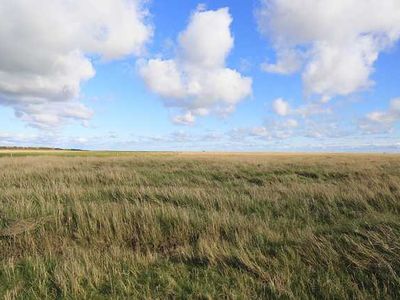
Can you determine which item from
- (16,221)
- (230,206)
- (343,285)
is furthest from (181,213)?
(343,285)

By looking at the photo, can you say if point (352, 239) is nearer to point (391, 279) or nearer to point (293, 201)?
point (391, 279)

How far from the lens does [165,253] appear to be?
6.34 m

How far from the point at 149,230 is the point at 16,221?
301 cm

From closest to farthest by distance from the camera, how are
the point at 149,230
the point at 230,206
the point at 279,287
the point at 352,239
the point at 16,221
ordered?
the point at 279,287 < the point at 352,239 < the point at 149,230 < the point at 16,221 < the point at 230,206

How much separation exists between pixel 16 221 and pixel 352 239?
266 inches

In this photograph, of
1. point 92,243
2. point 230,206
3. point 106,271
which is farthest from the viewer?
point 230,206

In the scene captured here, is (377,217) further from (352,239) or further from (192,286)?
(192,286)

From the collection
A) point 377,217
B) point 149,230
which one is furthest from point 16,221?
point 377,217

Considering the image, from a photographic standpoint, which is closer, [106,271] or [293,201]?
[106,271]

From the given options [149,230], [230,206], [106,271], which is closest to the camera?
[106,271]

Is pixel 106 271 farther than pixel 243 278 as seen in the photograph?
Yes

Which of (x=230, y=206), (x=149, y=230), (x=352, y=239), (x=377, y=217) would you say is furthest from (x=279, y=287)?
(x=230, y=206)

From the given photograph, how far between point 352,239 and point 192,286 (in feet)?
9.25

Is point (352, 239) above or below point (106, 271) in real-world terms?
above
